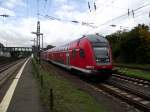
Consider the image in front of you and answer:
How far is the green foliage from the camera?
54938mm

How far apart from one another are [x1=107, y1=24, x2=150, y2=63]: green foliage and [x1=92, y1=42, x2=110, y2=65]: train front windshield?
2842cm

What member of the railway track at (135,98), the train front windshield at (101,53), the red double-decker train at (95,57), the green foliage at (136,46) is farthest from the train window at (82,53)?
the green foliage at (136,46)

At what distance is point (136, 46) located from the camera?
188ft

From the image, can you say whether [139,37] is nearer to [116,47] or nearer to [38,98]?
[116,47]

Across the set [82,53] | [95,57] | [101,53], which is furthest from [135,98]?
[82,53]

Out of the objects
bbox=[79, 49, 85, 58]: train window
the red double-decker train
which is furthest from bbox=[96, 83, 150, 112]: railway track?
bbox=[79, 49, 85, 58]: train window

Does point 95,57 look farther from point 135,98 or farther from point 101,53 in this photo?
point 135,98

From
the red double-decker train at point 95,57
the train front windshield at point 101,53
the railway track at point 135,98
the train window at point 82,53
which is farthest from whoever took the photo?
the train window at point 82,53

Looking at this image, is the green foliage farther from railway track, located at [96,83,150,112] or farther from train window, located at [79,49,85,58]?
railway track, located at [96,83,150,112]

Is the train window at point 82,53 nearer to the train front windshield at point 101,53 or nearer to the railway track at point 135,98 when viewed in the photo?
the train front windshield at point 101,53

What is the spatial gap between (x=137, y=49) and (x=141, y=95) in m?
38.8

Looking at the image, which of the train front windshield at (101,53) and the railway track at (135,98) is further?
the train front windshield at (101,53)

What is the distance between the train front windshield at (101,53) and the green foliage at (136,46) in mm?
28424

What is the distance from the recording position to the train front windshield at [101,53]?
26.0 meters
